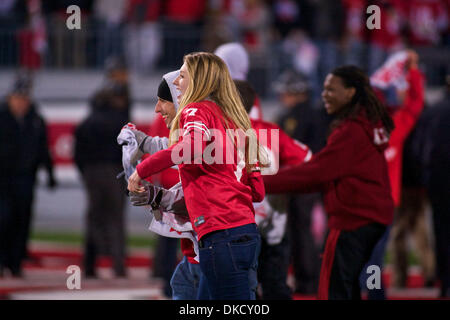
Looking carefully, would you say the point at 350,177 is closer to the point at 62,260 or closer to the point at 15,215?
the point at 15,215

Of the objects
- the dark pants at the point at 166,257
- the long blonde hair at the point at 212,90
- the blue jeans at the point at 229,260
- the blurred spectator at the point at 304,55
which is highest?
the blurred spectator at the point at 304,55

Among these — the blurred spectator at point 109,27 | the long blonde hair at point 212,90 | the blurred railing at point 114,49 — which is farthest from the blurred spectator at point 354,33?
the long blonde hair at point 212,90

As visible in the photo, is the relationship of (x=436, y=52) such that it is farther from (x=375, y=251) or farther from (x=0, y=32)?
(x=375, y=251)

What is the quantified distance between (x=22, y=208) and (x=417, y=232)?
406cm

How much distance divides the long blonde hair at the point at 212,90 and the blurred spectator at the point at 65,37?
41.2ft

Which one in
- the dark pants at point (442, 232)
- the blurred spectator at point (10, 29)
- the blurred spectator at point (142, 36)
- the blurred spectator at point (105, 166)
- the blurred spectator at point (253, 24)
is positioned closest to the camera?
the dark pants at point (442, 232)

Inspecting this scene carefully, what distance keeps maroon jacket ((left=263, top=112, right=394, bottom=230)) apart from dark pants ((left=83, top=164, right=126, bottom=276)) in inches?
180

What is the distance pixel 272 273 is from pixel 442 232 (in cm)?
277

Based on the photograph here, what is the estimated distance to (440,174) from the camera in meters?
8.68

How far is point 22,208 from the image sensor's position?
33.4 feet

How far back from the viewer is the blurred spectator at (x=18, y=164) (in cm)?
1007

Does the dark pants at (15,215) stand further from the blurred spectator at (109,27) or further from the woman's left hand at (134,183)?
the blurred spectator at (109,27)

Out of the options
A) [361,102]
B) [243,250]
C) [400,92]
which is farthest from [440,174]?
[243,250]

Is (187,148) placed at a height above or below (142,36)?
below
